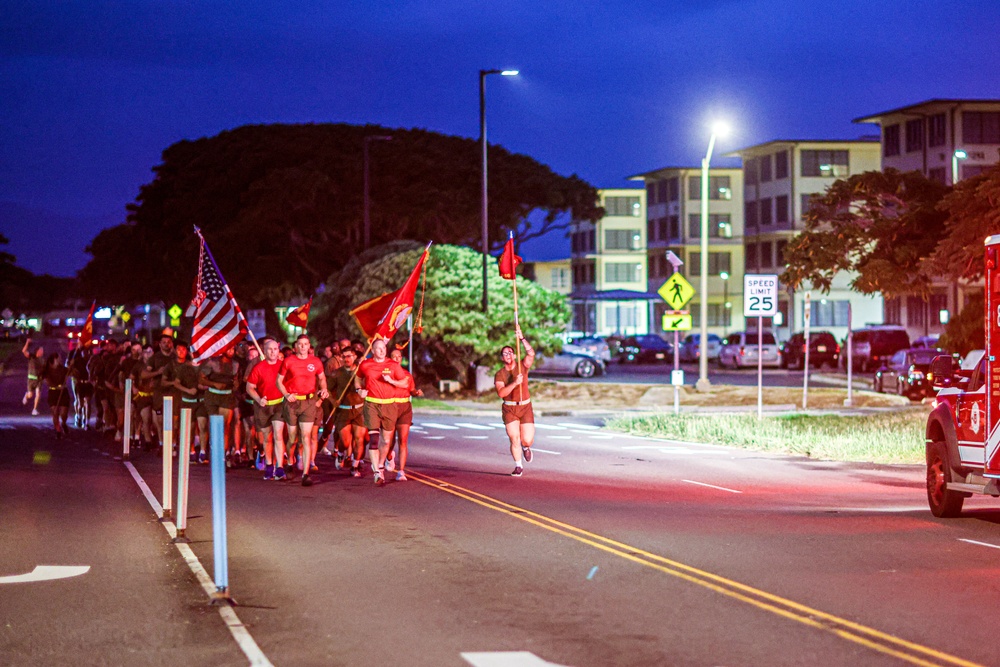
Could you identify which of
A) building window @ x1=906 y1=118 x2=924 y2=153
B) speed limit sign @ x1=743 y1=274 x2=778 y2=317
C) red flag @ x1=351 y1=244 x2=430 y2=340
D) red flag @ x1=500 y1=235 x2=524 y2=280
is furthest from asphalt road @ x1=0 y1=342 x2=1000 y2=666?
building window @ x1=906 y1=118 x2=924 y2=153

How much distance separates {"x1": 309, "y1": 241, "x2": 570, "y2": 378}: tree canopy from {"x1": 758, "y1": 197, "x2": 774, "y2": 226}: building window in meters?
50.0

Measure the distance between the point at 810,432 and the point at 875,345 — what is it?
30.0 metres

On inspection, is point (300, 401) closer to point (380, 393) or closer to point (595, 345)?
point (380, 393)

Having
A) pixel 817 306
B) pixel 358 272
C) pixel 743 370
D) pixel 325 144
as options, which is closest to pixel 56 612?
pixel 358 272

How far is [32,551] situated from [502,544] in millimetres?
4015

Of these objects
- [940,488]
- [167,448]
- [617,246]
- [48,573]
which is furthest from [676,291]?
[617,246]

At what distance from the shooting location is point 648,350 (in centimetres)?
7569

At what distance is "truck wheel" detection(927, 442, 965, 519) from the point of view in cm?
1520

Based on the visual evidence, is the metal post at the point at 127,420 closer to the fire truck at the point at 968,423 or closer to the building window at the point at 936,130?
the fire truck at the point at 968,423

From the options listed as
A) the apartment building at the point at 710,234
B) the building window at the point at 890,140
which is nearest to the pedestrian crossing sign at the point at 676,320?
the building window at the point at 890,140

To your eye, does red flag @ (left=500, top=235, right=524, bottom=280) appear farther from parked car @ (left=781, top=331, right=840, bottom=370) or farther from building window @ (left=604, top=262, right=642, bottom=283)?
building window @ (left=604, top=262, right=642, bottom=283)

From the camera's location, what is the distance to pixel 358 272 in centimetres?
4809

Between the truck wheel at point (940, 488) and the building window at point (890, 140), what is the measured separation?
65.9 meters

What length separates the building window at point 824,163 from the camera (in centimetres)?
9088
